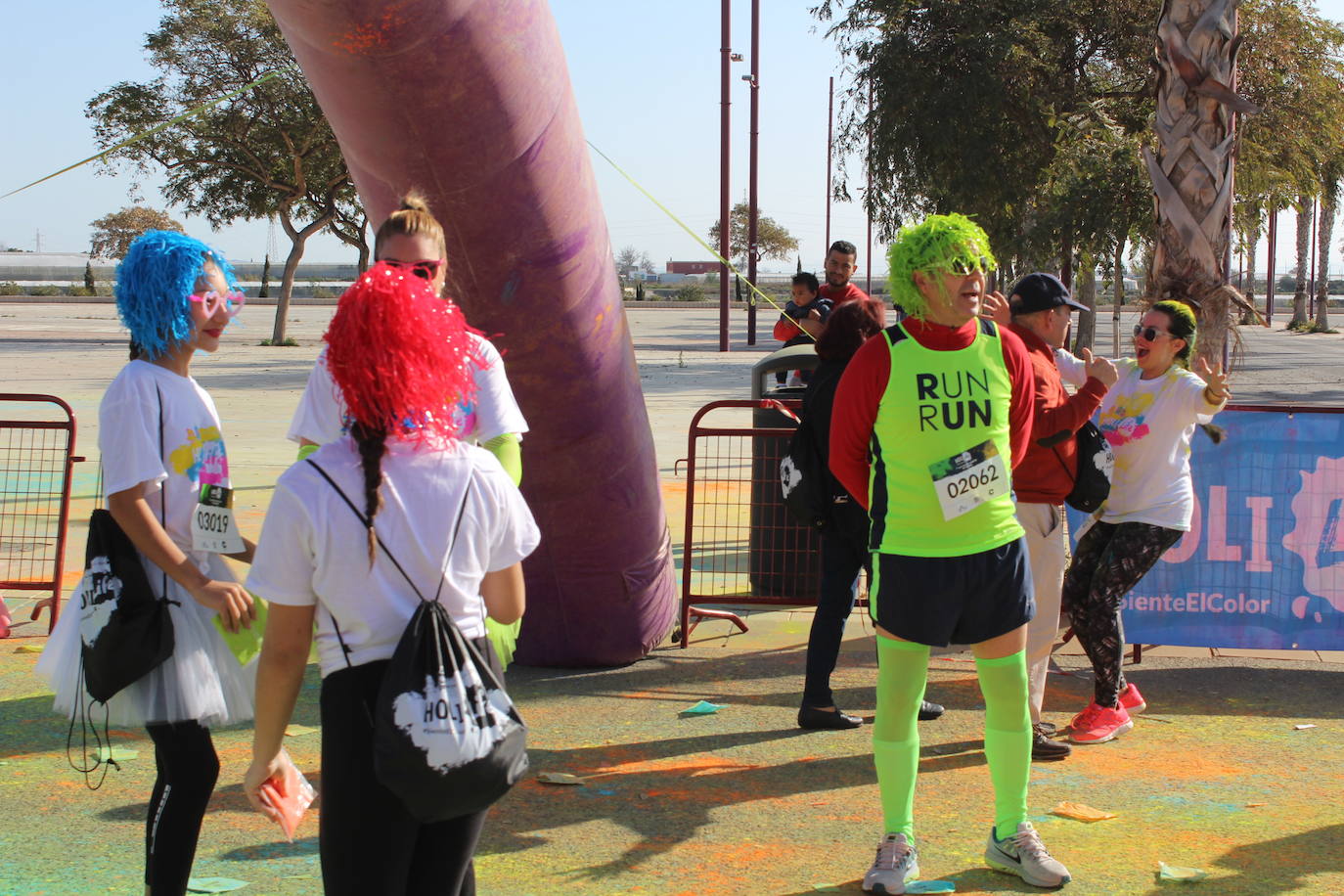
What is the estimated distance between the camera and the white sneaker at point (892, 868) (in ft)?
12.1

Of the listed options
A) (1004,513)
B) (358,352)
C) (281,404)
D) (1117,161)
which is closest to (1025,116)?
(1117,161)

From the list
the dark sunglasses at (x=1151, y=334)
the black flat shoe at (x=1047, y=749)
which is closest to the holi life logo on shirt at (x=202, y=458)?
the black flat shoe at (x=1047, y=749)

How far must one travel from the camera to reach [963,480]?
3594 mm

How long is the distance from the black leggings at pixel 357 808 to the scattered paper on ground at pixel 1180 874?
97.1 inches

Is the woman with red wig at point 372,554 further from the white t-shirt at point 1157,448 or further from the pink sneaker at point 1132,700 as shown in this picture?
the pink sneaker at point 1132,700

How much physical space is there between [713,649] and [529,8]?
132 inches

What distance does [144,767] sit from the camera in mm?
4730

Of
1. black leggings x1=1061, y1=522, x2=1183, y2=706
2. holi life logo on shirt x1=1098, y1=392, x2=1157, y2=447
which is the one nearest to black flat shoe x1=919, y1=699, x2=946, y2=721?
black leggings x1=1061, y1=522, x2=1183, y2=706

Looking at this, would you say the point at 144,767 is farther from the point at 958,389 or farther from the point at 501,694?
the point at 958,389

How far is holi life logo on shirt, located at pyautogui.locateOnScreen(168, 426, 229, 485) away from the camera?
10.4ft

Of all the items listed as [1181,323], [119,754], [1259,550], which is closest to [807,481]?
[1181,323]

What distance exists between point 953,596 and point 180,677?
2.05 meters

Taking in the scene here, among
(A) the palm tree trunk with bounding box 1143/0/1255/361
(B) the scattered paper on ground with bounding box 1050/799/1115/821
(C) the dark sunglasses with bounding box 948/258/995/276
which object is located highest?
(A) the palm tree trunk with bounding box 1143/0/1255/361

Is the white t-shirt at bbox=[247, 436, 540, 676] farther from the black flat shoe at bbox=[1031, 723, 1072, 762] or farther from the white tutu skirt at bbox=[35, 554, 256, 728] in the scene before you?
the black flat shoe at bbox=[1031, 723, 1072, 762]
